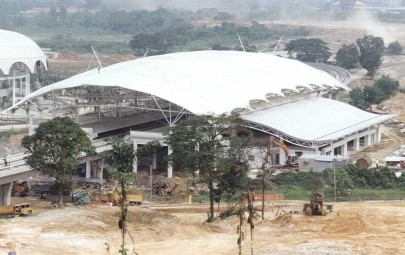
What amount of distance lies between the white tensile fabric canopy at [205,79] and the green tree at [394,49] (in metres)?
64.4

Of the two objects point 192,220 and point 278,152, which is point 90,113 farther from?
point 192,220

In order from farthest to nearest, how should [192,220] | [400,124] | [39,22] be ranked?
[39,22] < [400,124] < [192,220]

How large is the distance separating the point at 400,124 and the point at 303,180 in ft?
81.0

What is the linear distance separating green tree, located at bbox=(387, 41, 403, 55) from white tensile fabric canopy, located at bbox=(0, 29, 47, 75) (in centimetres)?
6320

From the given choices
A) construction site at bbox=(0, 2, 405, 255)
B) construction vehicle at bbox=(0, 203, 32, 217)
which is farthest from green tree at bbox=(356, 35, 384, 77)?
construction vehicle at bbox=(0, 203, 32, 217)

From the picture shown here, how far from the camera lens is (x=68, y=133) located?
128 feet

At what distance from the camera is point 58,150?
38.5m

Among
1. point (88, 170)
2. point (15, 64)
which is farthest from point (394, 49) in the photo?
point (88, 170)

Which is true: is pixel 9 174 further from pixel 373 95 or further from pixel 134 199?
pixel 373 95

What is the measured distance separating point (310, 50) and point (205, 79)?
6244 centimetres

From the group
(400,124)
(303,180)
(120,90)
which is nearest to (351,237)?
(303,180)

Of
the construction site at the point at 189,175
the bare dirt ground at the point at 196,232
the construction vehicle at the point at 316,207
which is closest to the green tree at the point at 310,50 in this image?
the construction site at the point at 189,175

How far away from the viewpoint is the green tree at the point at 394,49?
409 feet

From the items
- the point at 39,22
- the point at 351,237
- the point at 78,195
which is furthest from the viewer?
the point at 39,22
